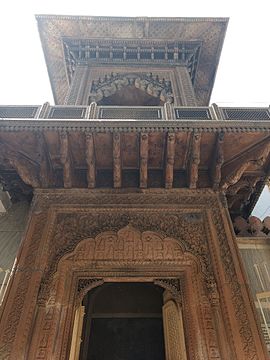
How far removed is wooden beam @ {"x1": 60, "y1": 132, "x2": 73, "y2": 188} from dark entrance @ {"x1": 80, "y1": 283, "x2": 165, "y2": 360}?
93.8 inches

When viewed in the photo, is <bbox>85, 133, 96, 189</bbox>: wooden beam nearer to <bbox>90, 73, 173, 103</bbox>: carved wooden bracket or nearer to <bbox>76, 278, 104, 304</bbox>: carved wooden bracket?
<bbox>76, 278, 104, 304</bbox>: carved wooden bracket

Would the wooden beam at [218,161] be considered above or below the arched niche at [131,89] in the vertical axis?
below

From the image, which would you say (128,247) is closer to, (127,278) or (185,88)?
(127,278)

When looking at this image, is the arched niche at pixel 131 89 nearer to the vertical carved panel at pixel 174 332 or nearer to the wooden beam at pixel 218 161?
the wooden beam at pixel 218 161

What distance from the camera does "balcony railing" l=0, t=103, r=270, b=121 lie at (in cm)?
509

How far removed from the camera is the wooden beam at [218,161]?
4789 mm

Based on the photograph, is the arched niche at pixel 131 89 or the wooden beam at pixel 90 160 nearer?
the wooden beam at pixel 90 160

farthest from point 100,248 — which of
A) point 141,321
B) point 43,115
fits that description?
point 141,321

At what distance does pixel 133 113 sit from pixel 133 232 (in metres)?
1.95

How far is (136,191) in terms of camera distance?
16.7ft

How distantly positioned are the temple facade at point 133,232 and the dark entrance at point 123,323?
0.07 feet

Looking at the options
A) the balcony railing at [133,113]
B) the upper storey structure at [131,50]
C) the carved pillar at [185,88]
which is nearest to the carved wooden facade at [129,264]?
the balcony railing at [133,113]

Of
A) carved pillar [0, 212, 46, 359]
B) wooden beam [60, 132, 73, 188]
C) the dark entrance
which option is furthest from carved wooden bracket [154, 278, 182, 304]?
the dark entrance

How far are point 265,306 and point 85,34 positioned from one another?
7620 mm
